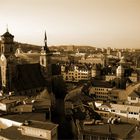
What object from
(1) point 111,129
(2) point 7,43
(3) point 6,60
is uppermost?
(2) point 7,43

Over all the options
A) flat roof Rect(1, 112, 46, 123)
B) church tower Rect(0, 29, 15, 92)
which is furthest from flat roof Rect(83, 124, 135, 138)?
church tower Rect(0, 29, 15, 92)

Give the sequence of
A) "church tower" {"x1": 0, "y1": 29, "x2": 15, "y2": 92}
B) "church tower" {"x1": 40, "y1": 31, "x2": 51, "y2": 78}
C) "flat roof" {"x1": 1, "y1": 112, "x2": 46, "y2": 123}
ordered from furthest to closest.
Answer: "church tower" {"x1": 40, "y1": 31, "x2": 51, "y2": 78}, "church tower" {"x1": 0, "y1": 29, "x2": 15, "y2": 92}, "flat roof" {"x1": 1, "y1": 112, "x2": 46, "y2": 123}

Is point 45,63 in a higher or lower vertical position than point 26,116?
higher

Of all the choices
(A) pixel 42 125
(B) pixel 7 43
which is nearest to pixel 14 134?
(A) pixel 42 125

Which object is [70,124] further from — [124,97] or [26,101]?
[124,97]

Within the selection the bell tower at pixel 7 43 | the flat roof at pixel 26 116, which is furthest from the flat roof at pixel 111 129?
the bell tower at pixel 7 43

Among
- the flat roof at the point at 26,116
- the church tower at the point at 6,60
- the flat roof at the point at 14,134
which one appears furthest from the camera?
the church tower at the point at 6,60

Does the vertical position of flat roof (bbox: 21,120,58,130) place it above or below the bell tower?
below

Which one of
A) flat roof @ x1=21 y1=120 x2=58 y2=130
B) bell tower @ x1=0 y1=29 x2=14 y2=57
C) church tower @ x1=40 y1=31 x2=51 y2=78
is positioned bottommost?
flat roof @ x1=21 y1=120 x2=58 y2=130

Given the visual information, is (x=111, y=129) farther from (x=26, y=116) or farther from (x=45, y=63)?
(x=45, y=63)

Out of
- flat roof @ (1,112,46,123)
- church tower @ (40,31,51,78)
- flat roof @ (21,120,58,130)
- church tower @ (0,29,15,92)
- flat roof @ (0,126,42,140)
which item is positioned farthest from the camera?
church tower @ (40,31,51,78)

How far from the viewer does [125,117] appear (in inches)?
Result: 1019

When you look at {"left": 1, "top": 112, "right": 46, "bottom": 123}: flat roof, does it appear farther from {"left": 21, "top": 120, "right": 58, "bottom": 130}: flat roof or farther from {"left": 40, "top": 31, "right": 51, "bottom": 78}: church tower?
{"left": 40, "top": 31, "right": 51, "bottom": 78}: church tower

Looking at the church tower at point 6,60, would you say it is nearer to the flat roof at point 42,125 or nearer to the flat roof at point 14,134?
the flat roof at point 14,134
